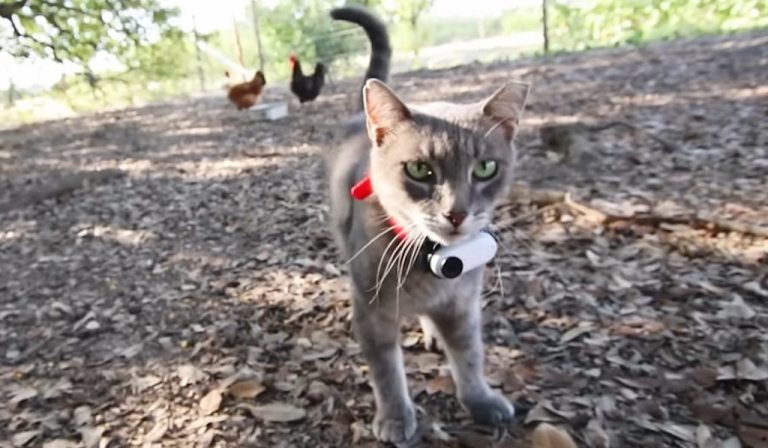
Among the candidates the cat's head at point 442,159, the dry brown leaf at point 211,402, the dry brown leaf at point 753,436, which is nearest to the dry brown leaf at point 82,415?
the dry brown leaf at point 211,402

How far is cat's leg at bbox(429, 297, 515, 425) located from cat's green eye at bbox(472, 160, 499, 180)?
41cm

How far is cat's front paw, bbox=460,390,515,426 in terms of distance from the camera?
6.51 feet

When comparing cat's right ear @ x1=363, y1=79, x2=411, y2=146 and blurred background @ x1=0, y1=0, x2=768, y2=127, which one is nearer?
cat's right ear @ x1=363, y1=79, x2=411, y2=146

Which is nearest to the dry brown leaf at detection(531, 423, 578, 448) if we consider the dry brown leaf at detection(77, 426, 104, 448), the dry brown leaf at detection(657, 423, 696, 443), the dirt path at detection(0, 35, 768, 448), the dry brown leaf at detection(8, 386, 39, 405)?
the dirt path at detection(0, 35, 768, 448)

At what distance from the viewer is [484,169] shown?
1748 millimetres

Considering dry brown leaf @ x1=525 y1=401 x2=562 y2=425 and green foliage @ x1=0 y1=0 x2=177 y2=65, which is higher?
green foliage @ x1=0 y1=0 x2=177 y2=65

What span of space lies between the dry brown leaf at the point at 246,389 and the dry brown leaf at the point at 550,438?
89 cm

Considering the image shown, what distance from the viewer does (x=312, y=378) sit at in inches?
90.2

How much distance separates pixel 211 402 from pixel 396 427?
63 cm

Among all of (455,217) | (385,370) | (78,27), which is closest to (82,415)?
(385,370)

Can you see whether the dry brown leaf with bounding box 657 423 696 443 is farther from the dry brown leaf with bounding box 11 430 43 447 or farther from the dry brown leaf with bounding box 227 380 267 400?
the dry brown leaf with bounding box 11 430 43 447

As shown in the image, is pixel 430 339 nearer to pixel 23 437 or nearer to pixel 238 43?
pixel 23 437

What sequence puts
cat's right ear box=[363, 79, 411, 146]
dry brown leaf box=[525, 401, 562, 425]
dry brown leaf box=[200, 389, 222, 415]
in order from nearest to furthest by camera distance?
cat's right ear box=[363, 79, 411, 146] < dry brown leaf box=[525, 401, 562, 425] < dry brown leaf box=[200, 389, 222, 415]

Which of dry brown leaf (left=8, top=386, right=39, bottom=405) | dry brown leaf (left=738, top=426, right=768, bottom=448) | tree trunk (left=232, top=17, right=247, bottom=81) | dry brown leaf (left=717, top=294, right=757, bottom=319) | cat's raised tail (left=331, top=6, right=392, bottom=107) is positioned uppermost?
tree trunk (left=232, top=17, right=247, bottom=81)
